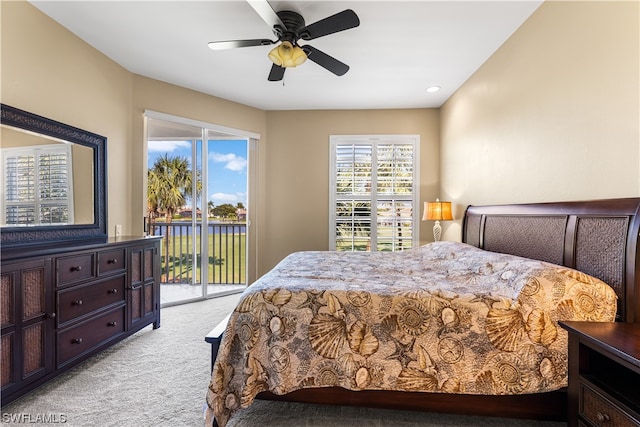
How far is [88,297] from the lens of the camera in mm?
2283

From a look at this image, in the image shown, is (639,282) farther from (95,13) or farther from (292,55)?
(95,13)

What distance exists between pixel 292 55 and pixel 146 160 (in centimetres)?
239

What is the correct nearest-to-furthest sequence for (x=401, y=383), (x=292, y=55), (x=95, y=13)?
(x=401, y=383)
(x=292, y=55)
(x=95, y=13)

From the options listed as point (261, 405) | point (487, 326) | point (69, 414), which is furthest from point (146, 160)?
point (487, 326)

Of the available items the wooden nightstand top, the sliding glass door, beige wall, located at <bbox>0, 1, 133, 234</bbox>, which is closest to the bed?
the wooden nightstand top

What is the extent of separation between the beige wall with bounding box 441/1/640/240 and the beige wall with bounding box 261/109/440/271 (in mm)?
1395

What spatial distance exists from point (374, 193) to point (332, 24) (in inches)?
111

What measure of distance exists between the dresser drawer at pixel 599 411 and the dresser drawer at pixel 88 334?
9.90 feet

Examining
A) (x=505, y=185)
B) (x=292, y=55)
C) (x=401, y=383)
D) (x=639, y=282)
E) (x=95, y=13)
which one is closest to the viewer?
(x=639, y=282)

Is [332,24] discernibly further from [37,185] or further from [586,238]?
[37,185]

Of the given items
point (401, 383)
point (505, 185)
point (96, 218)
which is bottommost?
point (401, 383)

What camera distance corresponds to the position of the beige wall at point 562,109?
1.58 meters

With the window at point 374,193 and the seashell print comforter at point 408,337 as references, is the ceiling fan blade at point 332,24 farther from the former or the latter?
the window at point 374,193

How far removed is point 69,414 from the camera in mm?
1774
